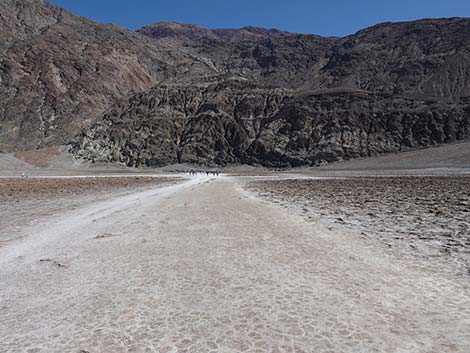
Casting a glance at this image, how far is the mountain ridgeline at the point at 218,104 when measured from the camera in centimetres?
10656

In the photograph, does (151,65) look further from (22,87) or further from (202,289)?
(202,289)

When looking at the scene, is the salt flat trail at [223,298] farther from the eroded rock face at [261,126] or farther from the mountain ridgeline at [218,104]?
the mountain ridgeline at [218,104]

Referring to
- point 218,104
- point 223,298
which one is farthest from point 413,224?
point 218,104

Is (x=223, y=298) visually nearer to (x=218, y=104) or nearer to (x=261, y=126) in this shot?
(x=261, y=126)

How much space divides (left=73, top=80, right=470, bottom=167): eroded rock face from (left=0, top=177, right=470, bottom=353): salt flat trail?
99243 millimetres

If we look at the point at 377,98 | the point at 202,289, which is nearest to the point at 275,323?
the point at 202,289

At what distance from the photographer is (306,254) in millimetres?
8539

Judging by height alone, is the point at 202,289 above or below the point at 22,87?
below

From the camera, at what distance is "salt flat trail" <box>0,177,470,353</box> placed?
14.9ft

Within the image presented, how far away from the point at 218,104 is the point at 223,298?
400 feet

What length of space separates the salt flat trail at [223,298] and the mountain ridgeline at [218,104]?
99675 mm

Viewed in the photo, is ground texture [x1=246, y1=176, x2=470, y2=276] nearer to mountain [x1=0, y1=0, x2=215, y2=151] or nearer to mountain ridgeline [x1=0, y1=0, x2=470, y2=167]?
mountain ridgeline [x1=0, y1=0, x2=470, y2=167]

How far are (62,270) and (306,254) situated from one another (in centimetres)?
519

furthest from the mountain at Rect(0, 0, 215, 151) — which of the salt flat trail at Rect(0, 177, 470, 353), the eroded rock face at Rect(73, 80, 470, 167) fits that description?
the salt flat trail at Rect(0, 177, 470, 353)
